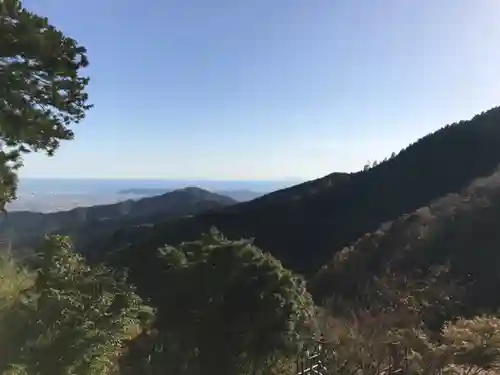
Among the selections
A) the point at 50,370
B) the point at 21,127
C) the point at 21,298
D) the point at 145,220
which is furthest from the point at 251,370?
the point at 145,220

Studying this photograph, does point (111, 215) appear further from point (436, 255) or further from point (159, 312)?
point (159, 312)

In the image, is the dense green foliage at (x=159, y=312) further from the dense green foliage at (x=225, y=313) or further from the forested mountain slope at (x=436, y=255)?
the forested mountain slope at (x=436, y=255)

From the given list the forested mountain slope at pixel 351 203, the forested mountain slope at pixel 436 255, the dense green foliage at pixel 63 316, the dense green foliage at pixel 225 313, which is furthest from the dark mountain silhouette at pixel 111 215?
the dense green foliage at pixel 63 316

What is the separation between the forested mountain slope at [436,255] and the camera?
2017cm

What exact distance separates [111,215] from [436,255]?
80.8m

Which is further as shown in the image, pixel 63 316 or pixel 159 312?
pixel 159 312

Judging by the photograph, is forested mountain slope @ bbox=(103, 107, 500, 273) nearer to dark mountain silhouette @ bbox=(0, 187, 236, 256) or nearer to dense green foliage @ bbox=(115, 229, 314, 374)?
dark mountain silhouette @ bbox=(0, 187, 236, 256)

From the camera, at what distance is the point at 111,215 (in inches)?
3831

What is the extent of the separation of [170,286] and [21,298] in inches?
77.4

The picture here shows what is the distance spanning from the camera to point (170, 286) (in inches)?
300

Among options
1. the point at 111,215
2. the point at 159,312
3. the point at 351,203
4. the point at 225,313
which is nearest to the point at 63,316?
the point at 159,312

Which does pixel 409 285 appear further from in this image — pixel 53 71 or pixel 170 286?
pixel 53 71

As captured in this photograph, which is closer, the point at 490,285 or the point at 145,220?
the point at 490,285

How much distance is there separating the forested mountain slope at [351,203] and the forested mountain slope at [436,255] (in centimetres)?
1178
